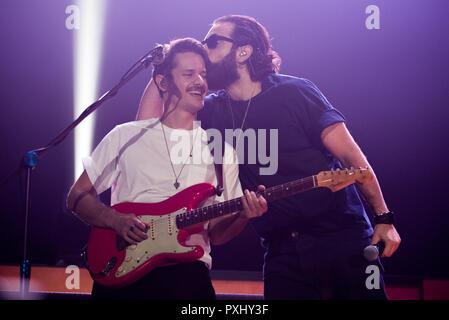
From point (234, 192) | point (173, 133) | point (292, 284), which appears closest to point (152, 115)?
point (173, 133)

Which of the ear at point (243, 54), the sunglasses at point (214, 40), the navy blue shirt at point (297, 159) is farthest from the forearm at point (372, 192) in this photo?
the sunglasses at point (214, 40)

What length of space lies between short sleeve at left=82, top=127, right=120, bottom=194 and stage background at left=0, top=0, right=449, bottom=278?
0.95 metres

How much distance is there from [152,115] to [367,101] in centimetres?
138

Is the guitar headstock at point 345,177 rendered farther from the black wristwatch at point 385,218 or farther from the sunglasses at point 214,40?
the sunglasses at point 214,40

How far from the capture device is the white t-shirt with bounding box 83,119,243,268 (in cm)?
213

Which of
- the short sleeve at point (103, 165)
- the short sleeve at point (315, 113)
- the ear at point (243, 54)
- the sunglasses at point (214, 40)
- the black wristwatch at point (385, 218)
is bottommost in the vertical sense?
the black wristwatch at point (385, 218)

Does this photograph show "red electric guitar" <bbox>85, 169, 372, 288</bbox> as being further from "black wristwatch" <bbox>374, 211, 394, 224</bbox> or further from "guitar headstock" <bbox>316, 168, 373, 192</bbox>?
"black wristwatch" <bbox>374, 211, 394, 224</bbox>

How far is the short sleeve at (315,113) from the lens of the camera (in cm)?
200

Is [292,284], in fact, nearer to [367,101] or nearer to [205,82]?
[205,82]

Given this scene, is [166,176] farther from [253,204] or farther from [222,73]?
[222,73]

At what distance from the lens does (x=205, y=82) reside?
234 centimetres

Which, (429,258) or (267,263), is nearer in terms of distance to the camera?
(267,263)

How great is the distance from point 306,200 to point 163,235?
27.6 inches

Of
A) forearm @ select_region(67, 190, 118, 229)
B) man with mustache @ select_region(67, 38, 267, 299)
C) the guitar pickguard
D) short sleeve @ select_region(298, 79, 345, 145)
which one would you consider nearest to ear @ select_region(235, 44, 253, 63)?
man with mustache @ select_region(67, 38, 267, 299)
